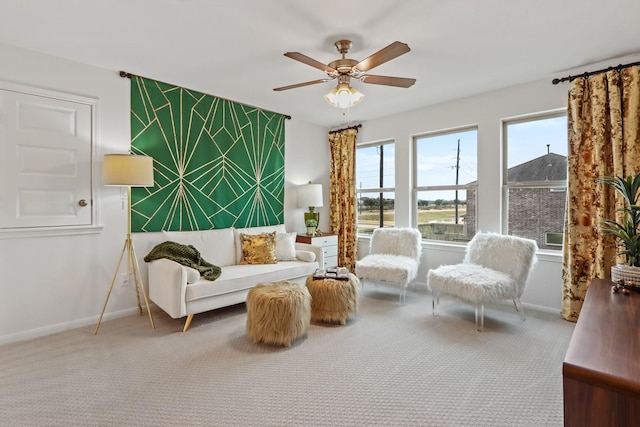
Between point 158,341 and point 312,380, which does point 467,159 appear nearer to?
point 312,380

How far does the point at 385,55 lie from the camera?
2.29 m

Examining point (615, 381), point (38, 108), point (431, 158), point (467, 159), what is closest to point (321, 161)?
point (431, 158)

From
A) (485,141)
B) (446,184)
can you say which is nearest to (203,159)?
(446,184)

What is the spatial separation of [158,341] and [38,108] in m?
2.33

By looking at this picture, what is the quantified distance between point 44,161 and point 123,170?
2.34 ft

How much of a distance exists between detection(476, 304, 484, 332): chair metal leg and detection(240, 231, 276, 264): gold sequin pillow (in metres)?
2.28

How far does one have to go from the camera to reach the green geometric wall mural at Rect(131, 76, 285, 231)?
3527 mm

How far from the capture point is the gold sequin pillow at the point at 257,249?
390 cm

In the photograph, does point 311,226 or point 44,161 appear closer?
point 44,161

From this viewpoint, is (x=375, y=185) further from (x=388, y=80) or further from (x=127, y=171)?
(x=127, y=171)

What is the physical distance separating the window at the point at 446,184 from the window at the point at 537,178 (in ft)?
1.36

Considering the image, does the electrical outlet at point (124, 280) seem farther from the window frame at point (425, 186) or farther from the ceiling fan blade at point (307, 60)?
the window frame at point (425, 186)

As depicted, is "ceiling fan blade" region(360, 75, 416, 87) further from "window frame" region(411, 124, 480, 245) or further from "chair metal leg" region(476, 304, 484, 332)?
"chair metal leg" region(476, 304, 484, 332)

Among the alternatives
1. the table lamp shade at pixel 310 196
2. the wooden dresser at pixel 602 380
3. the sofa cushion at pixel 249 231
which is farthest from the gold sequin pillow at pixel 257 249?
the wooden dresser at pixel 602 380
